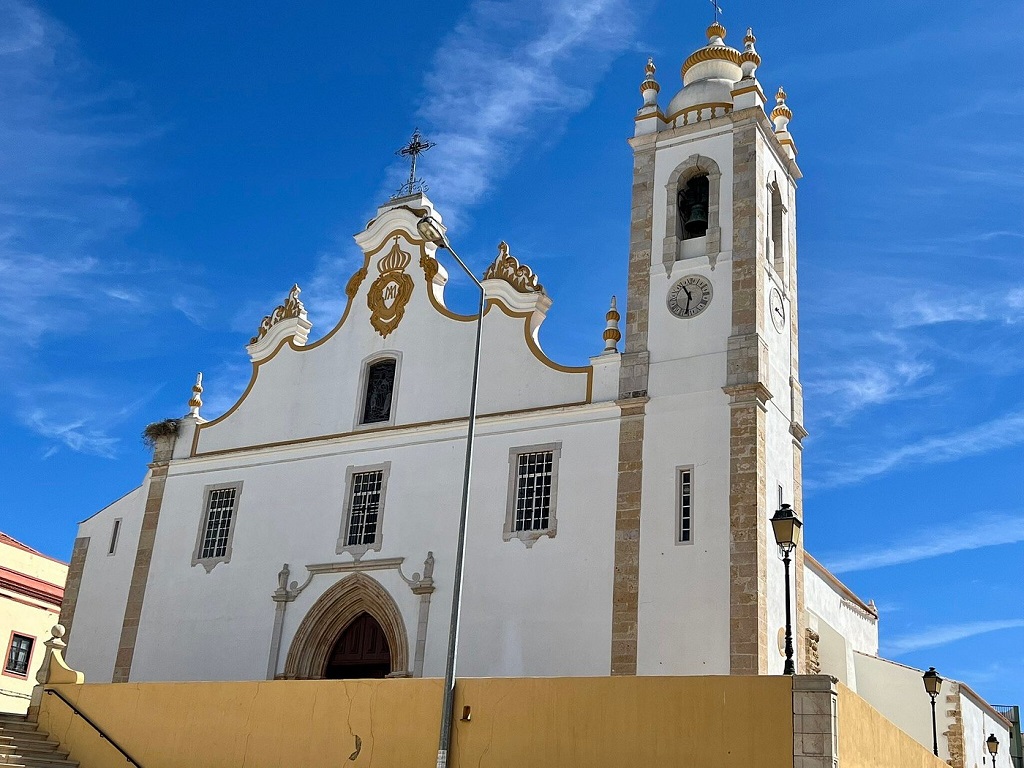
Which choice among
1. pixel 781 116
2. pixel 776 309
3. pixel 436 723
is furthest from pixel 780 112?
pixel 436 723

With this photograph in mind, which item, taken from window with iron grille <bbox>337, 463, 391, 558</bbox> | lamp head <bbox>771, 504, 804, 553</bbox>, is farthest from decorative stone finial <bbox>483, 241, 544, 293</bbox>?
lamp head <bbox>771, 504, 804, 553</bbox>

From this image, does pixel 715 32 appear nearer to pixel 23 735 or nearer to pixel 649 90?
pixel 649 90

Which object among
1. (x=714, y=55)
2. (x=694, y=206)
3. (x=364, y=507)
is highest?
(x=714, y=55)

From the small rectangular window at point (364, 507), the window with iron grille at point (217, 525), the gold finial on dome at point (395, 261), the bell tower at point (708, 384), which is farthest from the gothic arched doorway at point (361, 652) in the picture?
the gold finial on dome at point (395, 261)

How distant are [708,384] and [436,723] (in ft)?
26.1

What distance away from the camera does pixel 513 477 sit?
65.2 ft

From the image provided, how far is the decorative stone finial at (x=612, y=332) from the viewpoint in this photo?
66.4ft

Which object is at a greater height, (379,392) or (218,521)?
(379,392)

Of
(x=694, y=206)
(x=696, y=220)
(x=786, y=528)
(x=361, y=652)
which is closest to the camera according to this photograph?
(x=786, y=528)

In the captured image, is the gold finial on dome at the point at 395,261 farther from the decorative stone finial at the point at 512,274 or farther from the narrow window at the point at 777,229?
the narrow window at the point at 777,229

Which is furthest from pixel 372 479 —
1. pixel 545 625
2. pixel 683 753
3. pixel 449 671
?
pixel 683 753

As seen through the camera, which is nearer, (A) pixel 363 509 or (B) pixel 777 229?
(A) pixel 363 509

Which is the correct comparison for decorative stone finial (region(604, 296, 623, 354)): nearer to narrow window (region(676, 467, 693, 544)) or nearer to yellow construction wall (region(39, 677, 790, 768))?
narrow window (region(676, 467, 693, 544))

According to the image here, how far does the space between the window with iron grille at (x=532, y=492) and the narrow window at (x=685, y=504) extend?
7.22 feet
